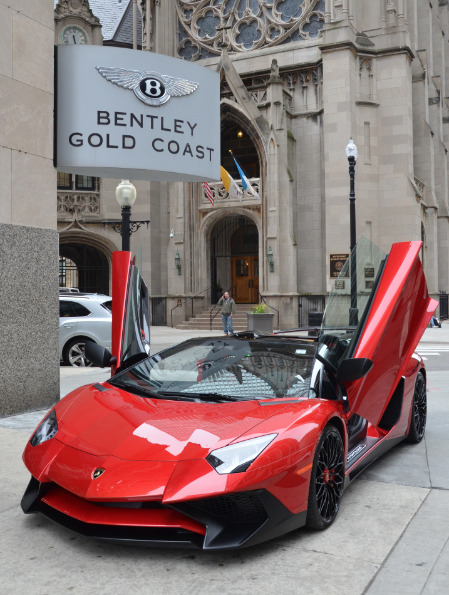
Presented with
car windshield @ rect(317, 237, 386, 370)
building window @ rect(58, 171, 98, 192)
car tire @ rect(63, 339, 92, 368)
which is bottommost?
car tire @ rect(63, 339, 92, 368)

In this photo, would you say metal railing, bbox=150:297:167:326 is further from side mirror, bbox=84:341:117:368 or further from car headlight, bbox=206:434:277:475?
car headlight, bbox=206:434:277:475

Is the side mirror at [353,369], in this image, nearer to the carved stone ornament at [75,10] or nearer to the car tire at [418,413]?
the car tire at [418,413]

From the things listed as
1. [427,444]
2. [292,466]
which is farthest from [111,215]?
[292,466]

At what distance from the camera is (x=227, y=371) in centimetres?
468

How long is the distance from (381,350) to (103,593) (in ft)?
9.02

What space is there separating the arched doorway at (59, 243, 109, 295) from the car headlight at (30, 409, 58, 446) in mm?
28461

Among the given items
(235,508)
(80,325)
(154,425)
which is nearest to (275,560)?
(235,508)

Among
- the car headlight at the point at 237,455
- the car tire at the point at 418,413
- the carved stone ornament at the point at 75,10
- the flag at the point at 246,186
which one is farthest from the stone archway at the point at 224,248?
the car headlight at the point at 237,455

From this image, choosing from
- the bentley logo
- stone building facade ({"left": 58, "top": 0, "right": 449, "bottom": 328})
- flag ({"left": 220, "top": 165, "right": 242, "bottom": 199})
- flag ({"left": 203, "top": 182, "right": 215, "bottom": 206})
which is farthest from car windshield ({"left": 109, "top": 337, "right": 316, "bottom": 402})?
flag ({"left": 203, "top": 182, "right": 215, "bottom": 206})

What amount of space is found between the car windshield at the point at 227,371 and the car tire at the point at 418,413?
1.67 metres

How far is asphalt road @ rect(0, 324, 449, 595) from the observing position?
3.16 meters

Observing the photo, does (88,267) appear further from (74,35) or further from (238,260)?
(74,35)

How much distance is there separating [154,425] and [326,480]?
1134 mm

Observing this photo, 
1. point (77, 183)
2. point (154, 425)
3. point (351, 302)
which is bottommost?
point (154, 425)
